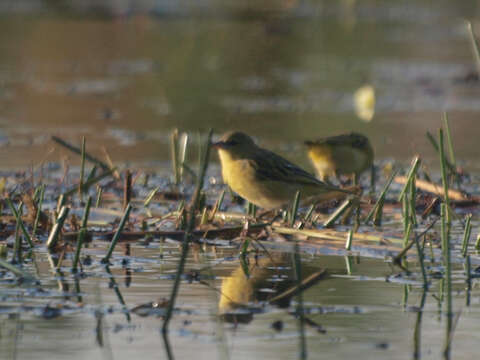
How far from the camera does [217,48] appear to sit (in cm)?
2245

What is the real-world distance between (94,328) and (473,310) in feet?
5.70

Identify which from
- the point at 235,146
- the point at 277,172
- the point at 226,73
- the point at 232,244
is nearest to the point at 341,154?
the point at 235,146

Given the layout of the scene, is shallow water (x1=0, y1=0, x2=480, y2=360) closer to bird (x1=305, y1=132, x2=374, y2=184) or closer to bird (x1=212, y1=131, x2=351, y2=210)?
bird (x1=212, y1=131, x2=351, y2=210)

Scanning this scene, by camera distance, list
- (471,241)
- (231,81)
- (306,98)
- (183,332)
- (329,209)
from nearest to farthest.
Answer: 1. (183,332)
2. (471,241)
3. (329,209)
4. (306,98)
5. (231,81)

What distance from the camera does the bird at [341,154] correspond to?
9305 mm

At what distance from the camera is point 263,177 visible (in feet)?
22.9

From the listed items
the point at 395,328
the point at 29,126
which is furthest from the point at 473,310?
the point at 29,126

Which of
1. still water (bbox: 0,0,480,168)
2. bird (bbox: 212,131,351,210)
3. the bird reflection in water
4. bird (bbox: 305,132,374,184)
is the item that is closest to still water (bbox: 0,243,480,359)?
the bird reflection in water

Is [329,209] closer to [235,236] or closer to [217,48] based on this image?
[235,236]

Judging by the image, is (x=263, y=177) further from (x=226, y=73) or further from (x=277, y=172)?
(x=226, y=73)

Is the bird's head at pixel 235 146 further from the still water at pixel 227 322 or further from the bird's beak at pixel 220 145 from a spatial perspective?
the still water at pixel 227 322

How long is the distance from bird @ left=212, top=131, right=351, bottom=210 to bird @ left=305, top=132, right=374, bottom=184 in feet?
6.93

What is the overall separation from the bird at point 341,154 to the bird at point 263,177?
2112mm

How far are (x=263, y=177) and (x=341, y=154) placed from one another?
7.91 feet
